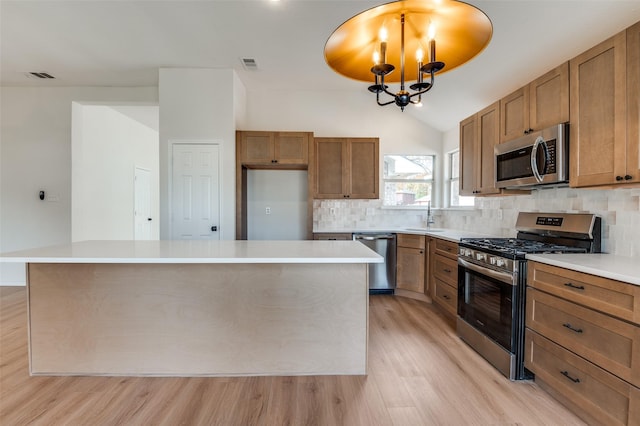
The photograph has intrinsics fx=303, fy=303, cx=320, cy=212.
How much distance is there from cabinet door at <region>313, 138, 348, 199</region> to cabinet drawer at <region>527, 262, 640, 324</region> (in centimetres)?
263

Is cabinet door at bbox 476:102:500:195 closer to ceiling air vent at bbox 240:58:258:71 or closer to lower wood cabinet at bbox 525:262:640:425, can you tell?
lower wood cabinet at bbox 525:262:640:425

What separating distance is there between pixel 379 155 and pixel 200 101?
2.54 metres

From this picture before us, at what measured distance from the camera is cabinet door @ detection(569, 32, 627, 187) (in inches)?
69.7

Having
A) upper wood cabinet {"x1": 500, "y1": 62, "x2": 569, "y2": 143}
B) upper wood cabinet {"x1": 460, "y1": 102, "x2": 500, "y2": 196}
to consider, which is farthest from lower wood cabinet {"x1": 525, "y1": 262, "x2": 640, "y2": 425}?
upper wood cabinet {"x1": 460, "y1": 102, "x2": 500, "y2": 196}

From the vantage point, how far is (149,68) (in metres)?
3.75

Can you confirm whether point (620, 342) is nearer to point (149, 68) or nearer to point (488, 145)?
point (488, 145)

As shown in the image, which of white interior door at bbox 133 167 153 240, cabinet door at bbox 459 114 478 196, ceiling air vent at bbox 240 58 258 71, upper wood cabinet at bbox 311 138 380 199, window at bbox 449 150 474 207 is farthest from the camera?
white interior door at bbox 133 167 153 240

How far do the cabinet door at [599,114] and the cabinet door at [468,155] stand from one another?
45.5 inches

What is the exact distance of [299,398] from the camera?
1.89 metres

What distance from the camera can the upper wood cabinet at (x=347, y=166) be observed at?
4.25 metres

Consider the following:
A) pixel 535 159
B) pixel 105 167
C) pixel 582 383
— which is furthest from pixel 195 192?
pixel 582 383

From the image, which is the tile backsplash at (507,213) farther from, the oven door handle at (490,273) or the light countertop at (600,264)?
the oven door handle at (490,273)

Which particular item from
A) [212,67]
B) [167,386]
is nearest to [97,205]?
[212,67]

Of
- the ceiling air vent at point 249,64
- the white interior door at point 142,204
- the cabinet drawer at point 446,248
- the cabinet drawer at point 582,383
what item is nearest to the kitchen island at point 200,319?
the cabinet drawer at point 582,383
